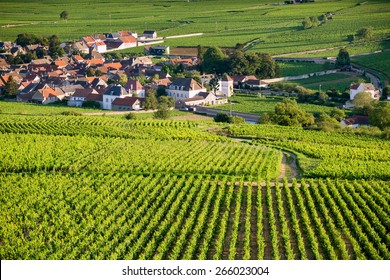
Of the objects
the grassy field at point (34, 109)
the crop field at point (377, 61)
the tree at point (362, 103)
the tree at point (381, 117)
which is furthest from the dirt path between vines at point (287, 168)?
the crop field at point (377, 61)

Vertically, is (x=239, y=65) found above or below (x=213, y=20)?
below

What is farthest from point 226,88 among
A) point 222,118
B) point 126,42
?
point 126,42

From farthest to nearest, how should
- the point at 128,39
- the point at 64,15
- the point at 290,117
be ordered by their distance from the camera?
the point at 64,15, the point at 128,39, the point at 290,117

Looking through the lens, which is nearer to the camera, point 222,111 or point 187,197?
point 187,197

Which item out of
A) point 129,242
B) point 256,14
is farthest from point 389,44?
point 129,242

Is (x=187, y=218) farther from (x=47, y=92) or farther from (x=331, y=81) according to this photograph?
(x=331, y=81)

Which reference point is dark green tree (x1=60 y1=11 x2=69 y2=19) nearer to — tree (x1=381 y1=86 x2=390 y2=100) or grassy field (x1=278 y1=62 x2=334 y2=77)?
grassy field (x1=278 y1=62 x2=334 y2=77)

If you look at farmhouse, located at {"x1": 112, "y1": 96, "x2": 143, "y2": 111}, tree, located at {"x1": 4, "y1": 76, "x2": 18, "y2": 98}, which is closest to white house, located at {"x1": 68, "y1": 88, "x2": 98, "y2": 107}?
farmhouse, located at {"x1": 112, "y1": 96, "x2": 143, "y2": 111}
